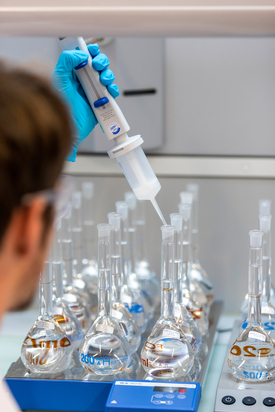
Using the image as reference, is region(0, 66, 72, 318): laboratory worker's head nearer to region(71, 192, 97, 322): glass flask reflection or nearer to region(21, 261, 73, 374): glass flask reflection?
region(21, 261, 73, 374): glass flask reflection

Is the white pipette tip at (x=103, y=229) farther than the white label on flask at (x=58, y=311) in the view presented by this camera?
No

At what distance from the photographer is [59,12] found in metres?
0.81

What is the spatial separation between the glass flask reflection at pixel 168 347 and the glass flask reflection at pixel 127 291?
22 cm

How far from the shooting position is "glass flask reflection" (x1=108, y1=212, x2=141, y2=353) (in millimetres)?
1161

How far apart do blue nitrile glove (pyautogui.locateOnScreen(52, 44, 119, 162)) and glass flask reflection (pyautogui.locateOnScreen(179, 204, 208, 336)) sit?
314 millimetres

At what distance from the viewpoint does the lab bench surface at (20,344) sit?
1165mm

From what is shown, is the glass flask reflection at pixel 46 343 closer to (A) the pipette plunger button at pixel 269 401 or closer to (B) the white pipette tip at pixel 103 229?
(B) the white pipette tip at pixel 103 229

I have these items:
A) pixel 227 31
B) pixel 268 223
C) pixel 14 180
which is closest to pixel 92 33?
pixel 227 31

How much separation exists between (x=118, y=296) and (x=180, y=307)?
148 millimetres

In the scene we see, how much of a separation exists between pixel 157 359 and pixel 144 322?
27cm

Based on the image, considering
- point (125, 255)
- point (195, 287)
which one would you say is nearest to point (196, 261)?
point (195, 287)

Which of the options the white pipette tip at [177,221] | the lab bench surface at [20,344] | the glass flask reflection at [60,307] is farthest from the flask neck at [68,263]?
the white pipette tip at [177,221]

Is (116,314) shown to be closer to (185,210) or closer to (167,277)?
(167,277)

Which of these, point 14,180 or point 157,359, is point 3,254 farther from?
point 157,359
